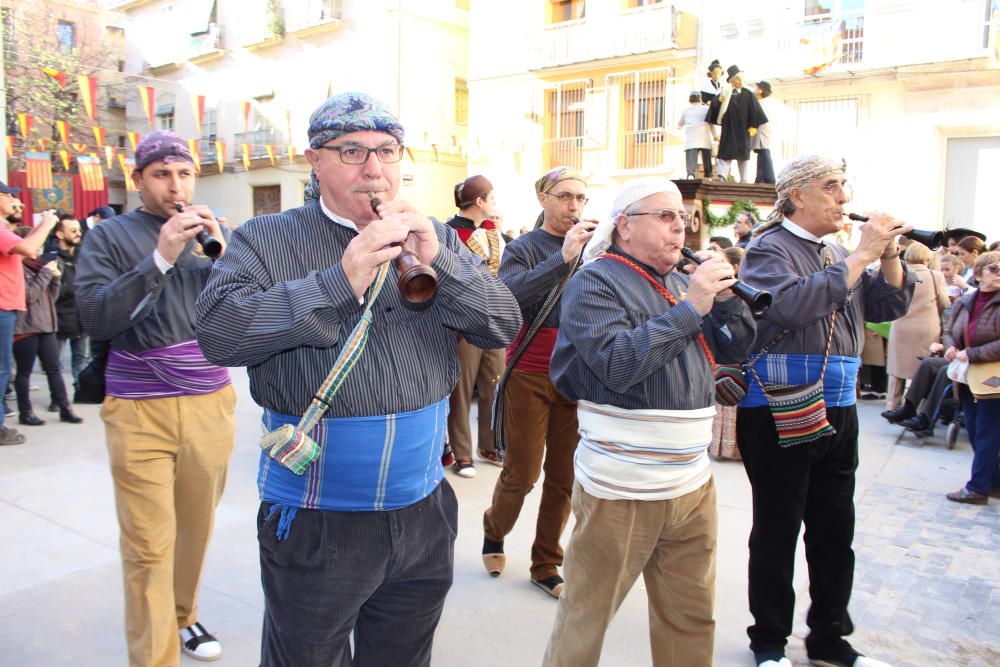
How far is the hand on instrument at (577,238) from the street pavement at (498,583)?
159cm

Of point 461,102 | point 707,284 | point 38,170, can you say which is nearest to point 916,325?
point 707,284

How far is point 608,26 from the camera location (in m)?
19.0

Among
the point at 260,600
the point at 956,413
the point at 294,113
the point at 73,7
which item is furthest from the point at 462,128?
the point at 260,600

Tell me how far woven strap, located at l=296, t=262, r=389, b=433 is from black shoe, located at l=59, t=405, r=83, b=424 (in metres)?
6.21

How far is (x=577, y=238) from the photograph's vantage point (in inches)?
132

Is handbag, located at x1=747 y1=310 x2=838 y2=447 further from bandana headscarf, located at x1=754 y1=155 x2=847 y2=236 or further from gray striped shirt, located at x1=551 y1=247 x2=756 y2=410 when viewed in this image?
bandana headscarf, located at x1=754 y1=155 x2=847 y2=236

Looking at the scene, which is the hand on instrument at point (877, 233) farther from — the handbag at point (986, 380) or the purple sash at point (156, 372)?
the handbag at point (986, 380)

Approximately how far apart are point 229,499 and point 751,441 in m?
3.32

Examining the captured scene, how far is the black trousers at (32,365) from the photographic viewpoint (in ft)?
22.9

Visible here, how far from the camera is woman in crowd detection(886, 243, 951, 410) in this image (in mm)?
7258

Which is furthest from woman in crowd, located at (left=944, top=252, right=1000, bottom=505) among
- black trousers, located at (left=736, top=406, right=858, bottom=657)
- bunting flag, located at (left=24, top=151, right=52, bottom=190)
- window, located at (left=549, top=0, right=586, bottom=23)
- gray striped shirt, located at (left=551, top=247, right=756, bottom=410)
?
window, located at (left=549, top=0, right=586, bottom=23)

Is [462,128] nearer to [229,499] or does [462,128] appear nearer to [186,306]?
[229,499]

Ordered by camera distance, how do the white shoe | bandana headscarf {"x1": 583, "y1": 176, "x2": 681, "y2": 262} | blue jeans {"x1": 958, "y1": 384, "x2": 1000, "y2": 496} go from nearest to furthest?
bandana headscarf {"x1": 583, "y1": 176, "x2": 681, "y2": 262} → the white shoe → blue jeans {"x1": 958, "y1": 384, "x2": 1000, "y2": 496}

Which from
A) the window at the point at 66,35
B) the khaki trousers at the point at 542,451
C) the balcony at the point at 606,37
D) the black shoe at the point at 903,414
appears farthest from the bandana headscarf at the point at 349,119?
the window at the point at 66,35
